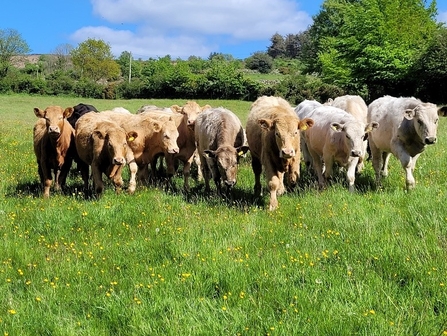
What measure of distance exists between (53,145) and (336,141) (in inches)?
262

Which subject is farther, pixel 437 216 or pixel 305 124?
pixel 305 124

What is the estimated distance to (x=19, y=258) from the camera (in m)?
6.12

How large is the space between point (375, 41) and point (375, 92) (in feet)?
17.2

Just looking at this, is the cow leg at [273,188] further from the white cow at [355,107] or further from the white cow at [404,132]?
the white cow at [355,107]

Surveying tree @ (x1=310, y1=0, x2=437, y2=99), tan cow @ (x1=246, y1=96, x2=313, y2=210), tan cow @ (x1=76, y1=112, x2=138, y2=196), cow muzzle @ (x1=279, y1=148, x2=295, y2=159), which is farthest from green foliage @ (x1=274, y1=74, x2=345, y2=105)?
cow muzzle @ (x1=279, y1=148, x2=295, y2=159)

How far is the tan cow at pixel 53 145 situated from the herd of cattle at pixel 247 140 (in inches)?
0.9

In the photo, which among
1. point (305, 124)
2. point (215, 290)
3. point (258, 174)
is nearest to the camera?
point (215, 290)

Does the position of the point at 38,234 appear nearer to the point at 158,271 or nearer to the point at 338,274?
the point at 158,271

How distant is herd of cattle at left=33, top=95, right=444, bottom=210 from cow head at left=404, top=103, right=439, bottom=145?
20 mm

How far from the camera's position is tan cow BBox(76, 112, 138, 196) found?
32.9ft

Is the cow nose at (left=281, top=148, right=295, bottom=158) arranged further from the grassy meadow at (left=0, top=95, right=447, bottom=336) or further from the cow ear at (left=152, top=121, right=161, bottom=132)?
the cow ear at (left=152, top=121, right=161, bottom=132)

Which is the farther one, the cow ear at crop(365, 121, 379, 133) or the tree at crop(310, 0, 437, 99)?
the tree at crop(310, 0, 437, 99)

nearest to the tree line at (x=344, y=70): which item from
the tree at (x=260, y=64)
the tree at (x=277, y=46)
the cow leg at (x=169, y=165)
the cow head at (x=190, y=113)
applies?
the tree at (x=260, y=64)

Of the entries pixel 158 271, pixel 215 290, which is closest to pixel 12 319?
pixel 158 271
